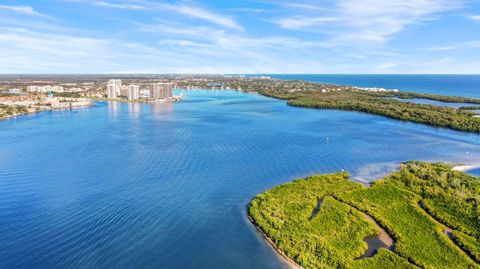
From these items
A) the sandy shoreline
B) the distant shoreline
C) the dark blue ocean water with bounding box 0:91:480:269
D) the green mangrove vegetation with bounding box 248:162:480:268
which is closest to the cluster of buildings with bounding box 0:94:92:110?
the dark blue ocean water with bounding box 0:91:480:269

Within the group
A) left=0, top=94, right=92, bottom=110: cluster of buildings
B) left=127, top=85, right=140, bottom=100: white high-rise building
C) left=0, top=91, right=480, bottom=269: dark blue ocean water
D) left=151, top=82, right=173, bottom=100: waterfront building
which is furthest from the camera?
left=151, top=82, right=173, bottom=100: waterfront building

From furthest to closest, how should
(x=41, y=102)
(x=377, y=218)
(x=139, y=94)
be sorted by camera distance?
(x=139, y=94)
(x=41, y=102)
(x=377, y=218)

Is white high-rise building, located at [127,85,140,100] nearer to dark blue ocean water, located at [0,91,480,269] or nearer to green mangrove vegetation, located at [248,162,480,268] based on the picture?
dark blue ocean water, located at [0,91,480,269]

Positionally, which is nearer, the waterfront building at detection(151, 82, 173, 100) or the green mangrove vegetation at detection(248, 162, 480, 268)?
the green mangrove vegetation at detection(248, 162, 480, 268)

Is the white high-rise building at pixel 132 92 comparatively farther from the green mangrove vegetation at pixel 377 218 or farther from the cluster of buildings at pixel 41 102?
the green mangrove vegetation at pixel 377 218

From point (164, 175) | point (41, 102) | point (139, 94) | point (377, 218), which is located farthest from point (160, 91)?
point (377, 218)

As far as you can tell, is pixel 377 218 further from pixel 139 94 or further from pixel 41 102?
pixel 139 94

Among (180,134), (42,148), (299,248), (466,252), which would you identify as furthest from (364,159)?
(42,148)

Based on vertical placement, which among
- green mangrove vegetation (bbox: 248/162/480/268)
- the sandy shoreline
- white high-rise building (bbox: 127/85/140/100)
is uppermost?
white high-rise building (bbox: 127/85/140/100)
